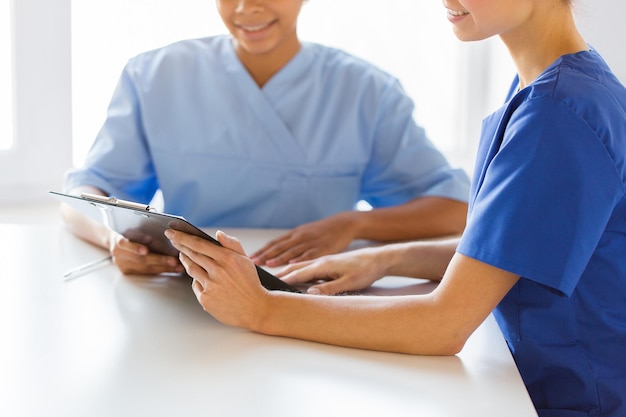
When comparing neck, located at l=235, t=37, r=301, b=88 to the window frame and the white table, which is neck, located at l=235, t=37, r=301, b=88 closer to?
the window frame

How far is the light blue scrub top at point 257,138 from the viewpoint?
188 centimetres

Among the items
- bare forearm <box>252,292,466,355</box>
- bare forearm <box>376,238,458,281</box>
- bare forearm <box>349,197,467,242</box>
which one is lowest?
bare forearm <box>349,197,467,242</box>

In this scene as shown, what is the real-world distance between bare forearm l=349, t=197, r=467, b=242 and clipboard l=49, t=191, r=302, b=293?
465 millimetres

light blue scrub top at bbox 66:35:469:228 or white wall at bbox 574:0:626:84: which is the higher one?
white wall at bbox 574:0:626:84

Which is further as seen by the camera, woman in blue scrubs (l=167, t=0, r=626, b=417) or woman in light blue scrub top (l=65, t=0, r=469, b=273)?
woman in light blue scrub top (l=65, t=0, r=469, b=273)

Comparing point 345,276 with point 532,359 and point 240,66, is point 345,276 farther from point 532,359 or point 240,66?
point 240,66

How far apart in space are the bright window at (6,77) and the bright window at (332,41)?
0.16 m

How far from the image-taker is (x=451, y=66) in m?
2.61

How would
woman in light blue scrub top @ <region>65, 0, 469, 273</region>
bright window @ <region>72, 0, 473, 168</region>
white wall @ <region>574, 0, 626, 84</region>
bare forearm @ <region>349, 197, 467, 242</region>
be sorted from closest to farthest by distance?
bare forearm @ <region>349, 197, 467, 242</region> → woman in light blue scrub top @ <region>65, 0, 469, 273</region> → white wall @ <region>574, 0, 626, 84</region> → bright window @ <region>72, 0, 473, 168</region>

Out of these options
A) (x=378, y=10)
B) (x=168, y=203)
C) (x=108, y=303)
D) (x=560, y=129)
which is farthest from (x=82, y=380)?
(x=378, y=10)

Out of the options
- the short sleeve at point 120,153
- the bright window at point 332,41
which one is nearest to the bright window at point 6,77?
the bright window at point 332,41

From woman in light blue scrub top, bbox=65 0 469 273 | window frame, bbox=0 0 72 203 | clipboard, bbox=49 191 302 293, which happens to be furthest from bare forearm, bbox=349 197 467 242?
window frame, bbox=0 0 72 203

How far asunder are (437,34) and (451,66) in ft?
0.35

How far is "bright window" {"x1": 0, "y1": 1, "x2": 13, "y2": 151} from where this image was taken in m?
2.16
